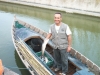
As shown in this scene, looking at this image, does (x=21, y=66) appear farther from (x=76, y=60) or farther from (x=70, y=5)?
(x=70, y=5)

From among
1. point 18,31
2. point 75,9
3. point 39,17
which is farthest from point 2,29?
point 75,9

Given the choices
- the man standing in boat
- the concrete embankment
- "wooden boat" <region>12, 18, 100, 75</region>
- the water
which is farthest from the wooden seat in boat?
the concrete embankment

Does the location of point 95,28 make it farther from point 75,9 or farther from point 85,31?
point 75,9

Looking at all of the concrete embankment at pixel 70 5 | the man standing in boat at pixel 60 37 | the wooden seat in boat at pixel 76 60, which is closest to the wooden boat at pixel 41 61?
the wooden seat in boat at pixel 76 60

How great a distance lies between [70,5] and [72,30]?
6524 mm

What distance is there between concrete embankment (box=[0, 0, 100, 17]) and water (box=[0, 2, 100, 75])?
0.71 meters

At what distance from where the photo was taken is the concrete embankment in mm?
17983

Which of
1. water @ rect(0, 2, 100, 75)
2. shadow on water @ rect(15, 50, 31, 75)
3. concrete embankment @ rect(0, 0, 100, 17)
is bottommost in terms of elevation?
shadow on water @ rect(15, 50, 31, 75)

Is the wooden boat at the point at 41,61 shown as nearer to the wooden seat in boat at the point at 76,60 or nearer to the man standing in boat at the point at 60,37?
the wooden seat in boat at the point at 76,60

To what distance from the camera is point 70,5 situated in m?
19.8

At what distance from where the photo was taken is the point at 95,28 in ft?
48.4

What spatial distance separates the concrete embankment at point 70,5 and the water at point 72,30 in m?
0.71

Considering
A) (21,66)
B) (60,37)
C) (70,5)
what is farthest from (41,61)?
(70,5)

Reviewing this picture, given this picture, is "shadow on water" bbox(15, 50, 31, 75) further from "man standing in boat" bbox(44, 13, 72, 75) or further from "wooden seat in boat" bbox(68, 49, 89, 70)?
"man standing in boat" bbox(44, 13, 72, 75)
